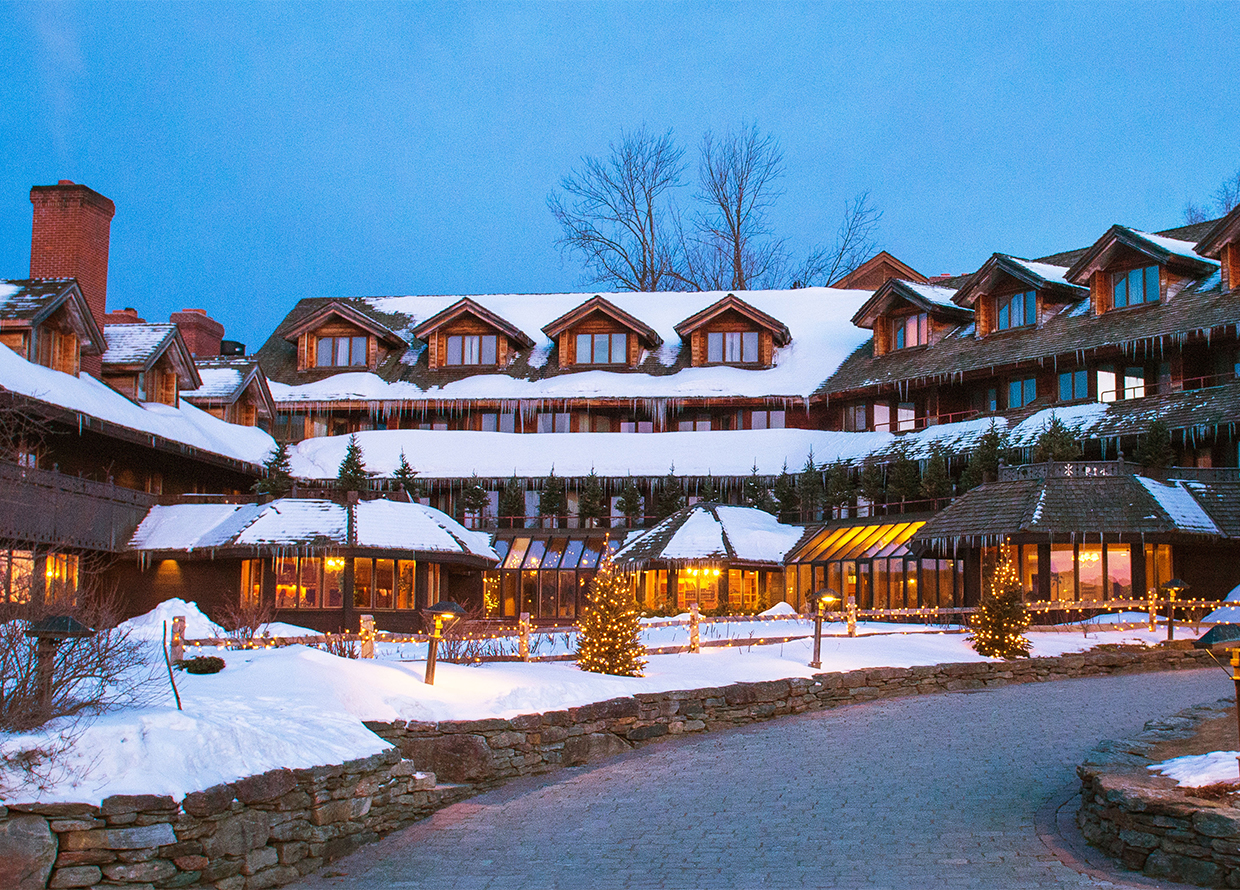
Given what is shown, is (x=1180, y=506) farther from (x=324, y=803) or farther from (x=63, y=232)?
(x=63, y=232)

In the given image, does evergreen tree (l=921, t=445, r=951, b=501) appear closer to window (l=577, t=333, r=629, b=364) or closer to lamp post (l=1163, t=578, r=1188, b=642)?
lamp post (l=1163, t=578, r=1188, b=642)

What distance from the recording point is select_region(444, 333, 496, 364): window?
44344 mm

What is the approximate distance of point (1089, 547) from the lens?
98.7 feet

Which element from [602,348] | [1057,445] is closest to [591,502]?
[602,348]

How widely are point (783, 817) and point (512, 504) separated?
92.2 feet

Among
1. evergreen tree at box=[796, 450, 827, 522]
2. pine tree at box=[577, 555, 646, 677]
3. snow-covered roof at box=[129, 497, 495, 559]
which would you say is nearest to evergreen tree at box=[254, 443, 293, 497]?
snow-covered roof at box=[129, 497, 495, 559]

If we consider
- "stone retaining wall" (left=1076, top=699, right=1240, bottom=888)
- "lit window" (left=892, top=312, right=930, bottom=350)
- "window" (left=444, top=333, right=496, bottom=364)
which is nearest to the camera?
"stone retaining wall" (left=1076, top=699, right=1240, bottom=888)

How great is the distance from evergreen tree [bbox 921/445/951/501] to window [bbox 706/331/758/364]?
1006 cm

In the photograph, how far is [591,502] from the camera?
3878cm

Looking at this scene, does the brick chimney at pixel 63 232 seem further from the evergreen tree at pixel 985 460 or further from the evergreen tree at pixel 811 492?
the evergreen tree at pixel 985 460

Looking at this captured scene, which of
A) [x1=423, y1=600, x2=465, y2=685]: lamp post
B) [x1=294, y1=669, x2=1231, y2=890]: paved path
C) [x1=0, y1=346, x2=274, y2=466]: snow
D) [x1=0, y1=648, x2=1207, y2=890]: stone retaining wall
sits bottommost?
[x1=294, y1=669, x2=1231, y2=890]: paved path

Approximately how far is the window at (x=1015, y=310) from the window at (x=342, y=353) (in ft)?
70.8

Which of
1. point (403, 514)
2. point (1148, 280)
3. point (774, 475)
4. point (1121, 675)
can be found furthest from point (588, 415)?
point (1121, 675)

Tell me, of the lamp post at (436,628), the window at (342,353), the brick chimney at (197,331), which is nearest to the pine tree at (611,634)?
the lamp post at (436,628)
